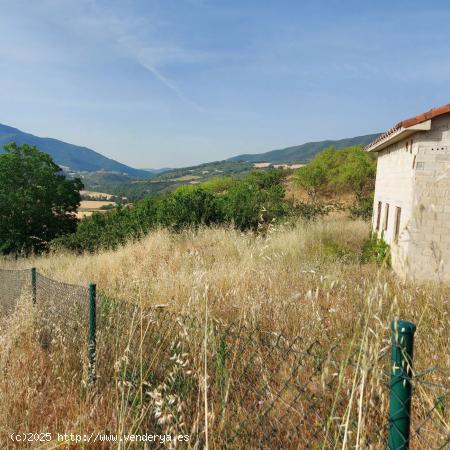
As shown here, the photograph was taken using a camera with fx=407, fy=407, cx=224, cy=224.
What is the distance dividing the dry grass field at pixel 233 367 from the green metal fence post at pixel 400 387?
8cm

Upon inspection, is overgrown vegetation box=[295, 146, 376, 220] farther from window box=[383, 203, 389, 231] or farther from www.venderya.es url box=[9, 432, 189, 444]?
www.venderya.es url box=[9, 432, 189, 444]

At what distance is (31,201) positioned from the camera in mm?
24281

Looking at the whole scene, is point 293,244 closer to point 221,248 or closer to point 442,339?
point 221,248

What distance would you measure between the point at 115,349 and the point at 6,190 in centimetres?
2377

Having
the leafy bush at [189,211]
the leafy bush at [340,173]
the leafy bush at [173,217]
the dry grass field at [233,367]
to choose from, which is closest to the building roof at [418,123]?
the dry grass field at [233,367]

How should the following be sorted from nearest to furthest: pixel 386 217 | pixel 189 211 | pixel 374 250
A: pixel 374 250, pixel 386 217, pixel 189 211

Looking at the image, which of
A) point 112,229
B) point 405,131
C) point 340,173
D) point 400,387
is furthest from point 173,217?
point 340,173

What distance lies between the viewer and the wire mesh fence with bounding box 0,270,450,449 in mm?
2143

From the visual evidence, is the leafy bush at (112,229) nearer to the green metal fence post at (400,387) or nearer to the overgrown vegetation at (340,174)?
the green metal fence post at (400,387)

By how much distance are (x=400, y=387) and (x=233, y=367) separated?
2.01 m

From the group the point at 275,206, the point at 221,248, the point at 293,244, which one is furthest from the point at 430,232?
the point at 275,206

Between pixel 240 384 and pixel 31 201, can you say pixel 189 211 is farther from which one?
pixel 31 201

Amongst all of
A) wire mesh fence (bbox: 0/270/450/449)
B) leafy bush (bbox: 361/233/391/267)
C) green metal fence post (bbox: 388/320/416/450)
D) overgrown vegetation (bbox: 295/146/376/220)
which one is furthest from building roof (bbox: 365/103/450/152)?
overgrown vegetation (bbox: 295/146/376/220)

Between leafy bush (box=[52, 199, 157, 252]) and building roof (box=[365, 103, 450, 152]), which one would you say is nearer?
building roof (box=[365, 103, 450, 152])
